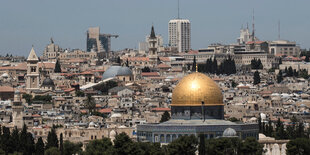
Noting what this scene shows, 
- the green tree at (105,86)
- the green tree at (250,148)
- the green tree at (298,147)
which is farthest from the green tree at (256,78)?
the green tree at (250,148)

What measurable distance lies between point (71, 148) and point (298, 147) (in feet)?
54.2

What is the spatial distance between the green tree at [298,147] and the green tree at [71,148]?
46.4 feet

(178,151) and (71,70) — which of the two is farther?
(71,70)

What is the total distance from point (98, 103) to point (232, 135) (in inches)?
2104

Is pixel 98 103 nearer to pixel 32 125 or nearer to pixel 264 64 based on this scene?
pixel 32 125

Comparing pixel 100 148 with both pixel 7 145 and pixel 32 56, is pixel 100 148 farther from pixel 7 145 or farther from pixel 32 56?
pixel 32 56

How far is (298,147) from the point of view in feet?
275

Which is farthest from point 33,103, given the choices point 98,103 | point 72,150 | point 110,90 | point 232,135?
point 232,135

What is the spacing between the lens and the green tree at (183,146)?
77.8 meters

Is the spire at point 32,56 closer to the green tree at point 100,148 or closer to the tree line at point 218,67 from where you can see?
the tree line at point 218,67

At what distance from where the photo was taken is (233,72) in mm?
170875

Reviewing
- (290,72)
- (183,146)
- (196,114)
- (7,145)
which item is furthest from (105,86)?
(183,146)

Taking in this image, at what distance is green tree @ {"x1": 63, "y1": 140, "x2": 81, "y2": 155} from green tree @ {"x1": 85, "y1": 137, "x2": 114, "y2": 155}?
1359 millimetres

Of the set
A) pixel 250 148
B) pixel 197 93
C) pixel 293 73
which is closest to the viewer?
pixel 250 148
